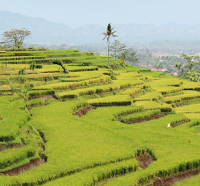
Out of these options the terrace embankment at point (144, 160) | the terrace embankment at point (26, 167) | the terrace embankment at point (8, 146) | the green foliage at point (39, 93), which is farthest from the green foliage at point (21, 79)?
the terrace embankment at point (144, 160)

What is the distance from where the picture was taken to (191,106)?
86.1 feet

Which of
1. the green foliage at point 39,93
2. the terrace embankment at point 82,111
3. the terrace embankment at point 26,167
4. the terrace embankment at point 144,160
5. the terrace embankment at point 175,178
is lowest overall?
the terrace embankment at point 175,178

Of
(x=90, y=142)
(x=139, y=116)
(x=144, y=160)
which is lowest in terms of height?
(x=144, y=160)

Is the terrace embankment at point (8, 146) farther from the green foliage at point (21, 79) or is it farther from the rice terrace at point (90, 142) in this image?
the green foliage at point (21, 79)

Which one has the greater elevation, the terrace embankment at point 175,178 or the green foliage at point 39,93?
the green foliage at point 39,93

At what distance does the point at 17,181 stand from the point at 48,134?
4832 mm

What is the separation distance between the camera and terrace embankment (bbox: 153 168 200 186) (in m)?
10.5

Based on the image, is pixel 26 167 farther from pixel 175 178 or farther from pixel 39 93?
pixel 39 93

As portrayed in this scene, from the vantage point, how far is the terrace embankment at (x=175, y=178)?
10531 millimetres

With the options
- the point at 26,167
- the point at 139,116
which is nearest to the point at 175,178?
the point at 26,167

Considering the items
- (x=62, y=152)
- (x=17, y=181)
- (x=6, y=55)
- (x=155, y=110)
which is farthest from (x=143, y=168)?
(x=6, y=55)

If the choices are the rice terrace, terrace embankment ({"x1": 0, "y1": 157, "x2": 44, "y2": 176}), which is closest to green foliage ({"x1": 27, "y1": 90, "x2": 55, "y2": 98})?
the rice terrace

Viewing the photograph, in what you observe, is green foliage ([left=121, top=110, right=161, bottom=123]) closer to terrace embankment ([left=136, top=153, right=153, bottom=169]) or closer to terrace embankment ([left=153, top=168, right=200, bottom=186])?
terrace embankment ([left=136, top=153, right=153, bottom=169])

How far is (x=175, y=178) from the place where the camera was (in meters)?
11.2
